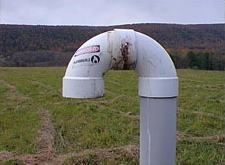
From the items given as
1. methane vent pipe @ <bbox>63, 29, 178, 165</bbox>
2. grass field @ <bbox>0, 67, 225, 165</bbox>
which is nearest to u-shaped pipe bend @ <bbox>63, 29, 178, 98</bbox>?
methane vent pipe @ <bbox>63, 29, 178, 165</bbox>

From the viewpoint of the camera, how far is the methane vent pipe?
79.9 inches

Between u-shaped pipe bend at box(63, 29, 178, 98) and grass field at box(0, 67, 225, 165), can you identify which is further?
grass field at box(0, 67, 225, 165)

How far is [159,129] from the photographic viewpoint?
6.71 feet

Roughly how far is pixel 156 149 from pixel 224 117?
489 centimetres

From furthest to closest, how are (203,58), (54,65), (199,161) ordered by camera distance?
(203,58) < (54,65) < (199,161)

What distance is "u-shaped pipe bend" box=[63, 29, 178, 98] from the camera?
6.64ft

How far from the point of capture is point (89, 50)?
207 cm

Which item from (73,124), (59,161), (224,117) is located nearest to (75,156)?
(59,161)

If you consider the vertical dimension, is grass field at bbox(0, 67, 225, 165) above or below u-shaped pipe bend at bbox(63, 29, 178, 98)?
below

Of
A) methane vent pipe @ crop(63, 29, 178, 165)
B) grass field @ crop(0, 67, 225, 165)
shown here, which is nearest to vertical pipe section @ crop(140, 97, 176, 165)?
methane vent pipe @ crop(63, 29, 178, 165)

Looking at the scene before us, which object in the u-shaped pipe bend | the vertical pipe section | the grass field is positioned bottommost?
the grass field

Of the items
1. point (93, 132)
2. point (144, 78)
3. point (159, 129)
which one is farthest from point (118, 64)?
point (93, 132)

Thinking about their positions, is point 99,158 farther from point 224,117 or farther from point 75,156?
point 224,117

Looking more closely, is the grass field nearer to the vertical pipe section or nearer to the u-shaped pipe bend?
the vertical pipe section
